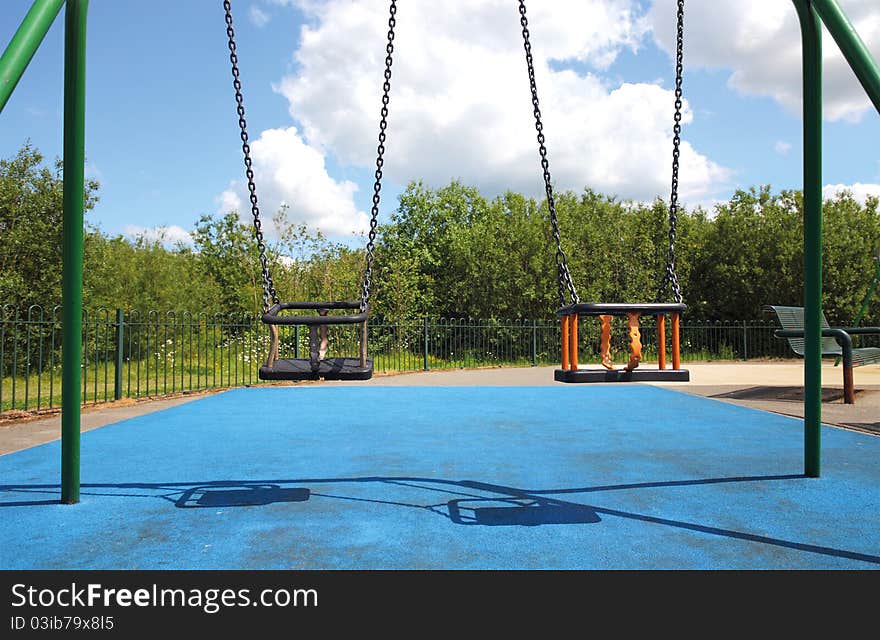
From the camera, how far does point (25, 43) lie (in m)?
3.15

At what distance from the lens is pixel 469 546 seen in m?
3.38

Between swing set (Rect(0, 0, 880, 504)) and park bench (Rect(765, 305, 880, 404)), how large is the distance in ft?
13.8

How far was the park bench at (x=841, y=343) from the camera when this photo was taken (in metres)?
9.20

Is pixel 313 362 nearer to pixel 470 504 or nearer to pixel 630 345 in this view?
pixel 470 504

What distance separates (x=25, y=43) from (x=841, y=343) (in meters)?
9.82

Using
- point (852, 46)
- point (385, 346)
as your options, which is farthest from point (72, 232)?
point (385, 346)

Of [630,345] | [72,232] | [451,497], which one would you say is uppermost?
[72,232]

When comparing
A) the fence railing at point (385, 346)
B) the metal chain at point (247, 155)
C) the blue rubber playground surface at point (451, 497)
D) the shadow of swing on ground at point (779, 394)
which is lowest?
the blue rubber playground surface at point (451, 497)

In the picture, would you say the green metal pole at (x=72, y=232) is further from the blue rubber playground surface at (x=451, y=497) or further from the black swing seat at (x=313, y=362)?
the black swing seat at (x=313, y=362)

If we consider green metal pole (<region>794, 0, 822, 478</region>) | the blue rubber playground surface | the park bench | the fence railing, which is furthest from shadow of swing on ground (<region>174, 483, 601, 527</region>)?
the fence railing

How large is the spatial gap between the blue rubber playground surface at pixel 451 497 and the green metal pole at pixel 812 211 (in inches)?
17.4

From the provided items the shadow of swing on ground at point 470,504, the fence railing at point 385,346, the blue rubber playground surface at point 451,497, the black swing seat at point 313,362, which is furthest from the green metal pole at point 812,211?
the fence railing at point 385,346

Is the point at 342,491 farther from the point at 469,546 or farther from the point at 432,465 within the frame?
the point at 469,546

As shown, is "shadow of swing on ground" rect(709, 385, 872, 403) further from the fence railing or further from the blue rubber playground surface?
the fence railing
